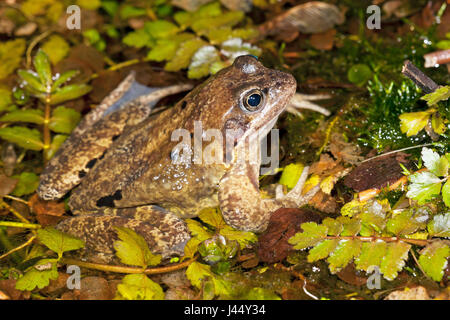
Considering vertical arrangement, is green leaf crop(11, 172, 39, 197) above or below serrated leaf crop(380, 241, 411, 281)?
below

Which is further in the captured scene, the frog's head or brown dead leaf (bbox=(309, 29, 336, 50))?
brown dead leaf (bbox=(309, 29, 336, 50))

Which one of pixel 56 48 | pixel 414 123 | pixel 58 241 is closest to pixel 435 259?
pixel 414 123

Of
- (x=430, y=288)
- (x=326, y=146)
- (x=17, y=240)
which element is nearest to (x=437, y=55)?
(x=326, y=146)

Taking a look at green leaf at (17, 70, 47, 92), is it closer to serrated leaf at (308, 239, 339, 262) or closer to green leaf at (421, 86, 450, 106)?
serrated leaf at (308, 239, 339, 262)

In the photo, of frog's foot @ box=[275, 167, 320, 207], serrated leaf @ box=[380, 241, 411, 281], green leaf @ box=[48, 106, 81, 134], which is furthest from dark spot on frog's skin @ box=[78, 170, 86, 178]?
serrated leaf @ box=[380, 241, 411, 281]

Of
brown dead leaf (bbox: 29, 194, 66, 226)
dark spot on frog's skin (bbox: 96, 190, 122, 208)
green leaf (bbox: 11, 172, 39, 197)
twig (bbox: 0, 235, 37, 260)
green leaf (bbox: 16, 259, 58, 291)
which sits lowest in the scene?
twig (bbox: 0, 235, 37, 260)

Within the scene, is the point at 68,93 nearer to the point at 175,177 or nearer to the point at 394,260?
the point at 175,177

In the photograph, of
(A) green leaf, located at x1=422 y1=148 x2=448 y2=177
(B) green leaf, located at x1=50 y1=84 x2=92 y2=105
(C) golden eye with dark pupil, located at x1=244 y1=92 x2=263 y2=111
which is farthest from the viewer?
(B) green leaf, located at x1=50 y1=84 x2=92 y2=105
